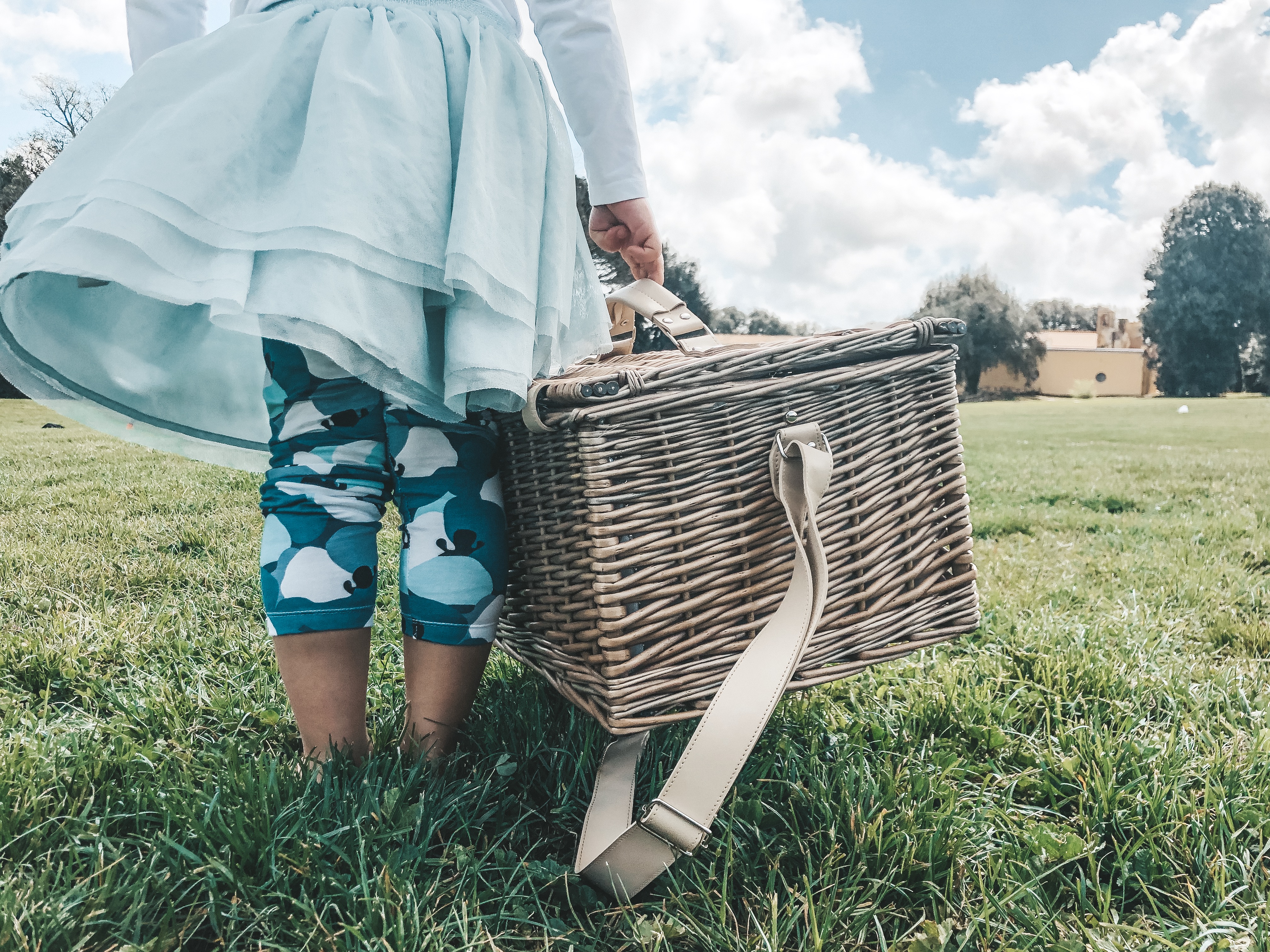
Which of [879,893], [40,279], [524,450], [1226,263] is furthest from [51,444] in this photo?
[1226,263]

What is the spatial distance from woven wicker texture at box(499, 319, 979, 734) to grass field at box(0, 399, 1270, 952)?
172mm

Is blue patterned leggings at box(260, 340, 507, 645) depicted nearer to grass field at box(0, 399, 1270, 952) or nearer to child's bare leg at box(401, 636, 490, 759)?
child's bare leg at box(401, 636, 490, 759)

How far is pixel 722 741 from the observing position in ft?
2.97

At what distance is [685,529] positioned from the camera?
0.99 metres

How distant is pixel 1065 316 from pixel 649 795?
52020 millimetres

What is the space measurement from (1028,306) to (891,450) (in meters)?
36.1

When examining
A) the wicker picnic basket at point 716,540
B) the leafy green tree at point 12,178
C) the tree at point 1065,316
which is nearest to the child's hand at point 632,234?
the wicker picnic basket at point 716,540

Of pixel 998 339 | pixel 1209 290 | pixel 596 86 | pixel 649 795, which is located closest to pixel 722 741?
pixel 649 795

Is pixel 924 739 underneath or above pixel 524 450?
underneath

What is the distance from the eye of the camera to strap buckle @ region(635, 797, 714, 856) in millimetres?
875

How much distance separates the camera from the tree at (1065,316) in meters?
44.8

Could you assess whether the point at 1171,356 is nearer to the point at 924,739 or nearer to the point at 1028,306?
the point at 1028,306

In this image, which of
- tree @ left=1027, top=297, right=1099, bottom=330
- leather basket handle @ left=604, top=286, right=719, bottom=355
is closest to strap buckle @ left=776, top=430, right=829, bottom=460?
leather basket handle @ left=604, top=286, right=719, bottom=355

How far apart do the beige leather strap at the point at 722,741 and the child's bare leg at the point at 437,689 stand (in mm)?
235
